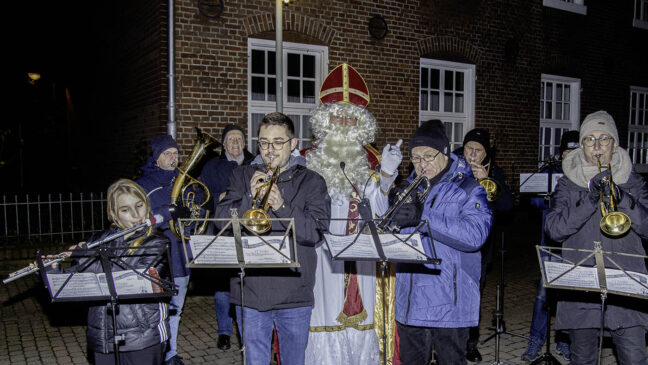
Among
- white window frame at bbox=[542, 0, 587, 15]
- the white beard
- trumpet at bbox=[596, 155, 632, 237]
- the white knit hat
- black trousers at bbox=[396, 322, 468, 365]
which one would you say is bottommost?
black trousers at bbox=[396, 322, 468, 365]

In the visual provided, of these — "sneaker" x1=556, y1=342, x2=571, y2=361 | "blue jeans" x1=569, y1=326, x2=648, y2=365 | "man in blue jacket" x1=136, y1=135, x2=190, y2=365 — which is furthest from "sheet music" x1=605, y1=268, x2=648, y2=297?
"man in blue jacket" x1=136, y1=135, x2=190, y2=365

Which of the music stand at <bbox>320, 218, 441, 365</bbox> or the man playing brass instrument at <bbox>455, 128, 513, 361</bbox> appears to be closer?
the music stand at <bbox>320, 218, 441, 365</bbox>

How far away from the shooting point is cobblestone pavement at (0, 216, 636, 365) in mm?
5023

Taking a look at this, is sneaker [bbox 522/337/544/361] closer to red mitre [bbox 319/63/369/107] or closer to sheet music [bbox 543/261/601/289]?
sheet music [bbox 543/261/601/289]

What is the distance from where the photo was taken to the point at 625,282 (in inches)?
110

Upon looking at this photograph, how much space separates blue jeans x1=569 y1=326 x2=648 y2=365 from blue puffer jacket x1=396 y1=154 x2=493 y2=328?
2.66 feet

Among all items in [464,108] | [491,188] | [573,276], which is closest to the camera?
[573,276]

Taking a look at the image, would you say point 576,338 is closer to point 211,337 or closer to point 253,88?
point 211,337

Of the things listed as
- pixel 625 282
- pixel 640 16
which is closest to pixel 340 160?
pixel 625 282

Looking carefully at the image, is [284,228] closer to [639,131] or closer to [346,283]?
[346,283]

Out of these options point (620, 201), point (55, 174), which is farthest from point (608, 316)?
point (55, 174)

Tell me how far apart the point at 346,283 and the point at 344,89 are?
1904 mm

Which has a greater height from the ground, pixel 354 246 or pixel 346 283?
pixel 354 246

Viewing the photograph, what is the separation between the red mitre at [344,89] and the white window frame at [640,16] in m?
12.2
